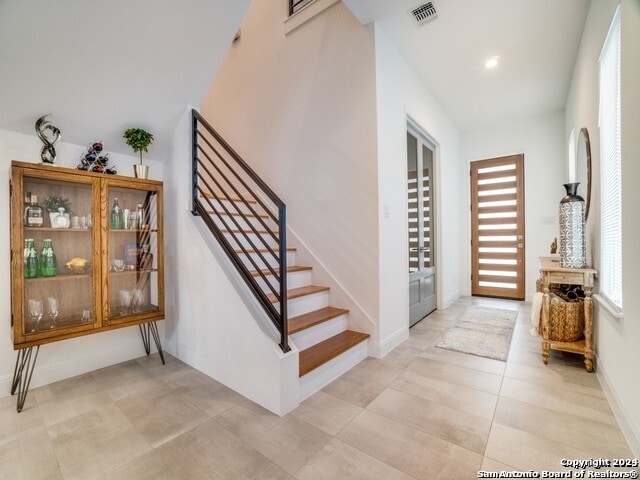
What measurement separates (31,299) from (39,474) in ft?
4.02

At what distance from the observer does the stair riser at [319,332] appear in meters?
2.39

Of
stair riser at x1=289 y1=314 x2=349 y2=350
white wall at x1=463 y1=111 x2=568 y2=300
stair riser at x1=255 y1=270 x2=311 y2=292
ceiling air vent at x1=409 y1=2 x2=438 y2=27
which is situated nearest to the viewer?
stair riser at x1=289 y1=314 x2=349 y2=350

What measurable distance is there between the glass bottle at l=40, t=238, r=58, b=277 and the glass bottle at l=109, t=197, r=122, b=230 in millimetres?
415

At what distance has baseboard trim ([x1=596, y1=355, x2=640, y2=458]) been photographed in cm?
145

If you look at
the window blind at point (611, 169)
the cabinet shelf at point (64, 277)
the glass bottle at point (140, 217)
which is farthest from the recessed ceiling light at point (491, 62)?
the cabinet shelf at point (64, 277)

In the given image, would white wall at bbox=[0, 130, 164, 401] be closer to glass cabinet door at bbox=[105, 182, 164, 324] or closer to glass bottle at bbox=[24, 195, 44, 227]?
glass bottle at bbox=[24, 195, 44, 227]

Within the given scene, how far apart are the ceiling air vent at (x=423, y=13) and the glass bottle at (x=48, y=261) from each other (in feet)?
11.9

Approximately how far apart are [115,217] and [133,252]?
1.17 feet

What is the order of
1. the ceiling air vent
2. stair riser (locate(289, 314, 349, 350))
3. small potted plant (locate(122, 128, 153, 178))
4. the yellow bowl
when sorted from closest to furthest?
1. the yellow bowl
2. stair riser (locate(289, 314, 349, 350))
3. small potted plant (locate(122, 128, 153, 178))
4. the ceiling air vent

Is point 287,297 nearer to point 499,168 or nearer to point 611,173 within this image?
point 611,173

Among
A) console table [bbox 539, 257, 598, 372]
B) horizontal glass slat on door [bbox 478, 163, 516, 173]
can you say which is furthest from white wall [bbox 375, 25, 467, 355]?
horizontal glass slat on door [bbox 478, 163, 516, 173]

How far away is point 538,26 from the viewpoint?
288 centimetres

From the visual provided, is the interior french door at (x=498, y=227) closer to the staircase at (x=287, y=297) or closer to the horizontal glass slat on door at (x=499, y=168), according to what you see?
the horizontal glass slat on door at (x=499, y=168)

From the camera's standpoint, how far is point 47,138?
2.25m
